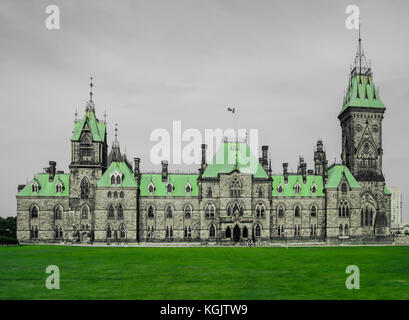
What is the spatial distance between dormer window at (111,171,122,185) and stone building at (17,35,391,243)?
0.56 feet

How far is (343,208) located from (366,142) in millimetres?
14053

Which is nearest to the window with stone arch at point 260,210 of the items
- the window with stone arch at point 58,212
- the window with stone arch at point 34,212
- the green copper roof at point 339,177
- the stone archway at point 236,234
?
the stone archway at point 236,234

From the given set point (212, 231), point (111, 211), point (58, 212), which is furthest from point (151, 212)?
point (58, 212)

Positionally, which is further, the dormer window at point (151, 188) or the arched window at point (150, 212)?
the dormer window at point (151, 188)

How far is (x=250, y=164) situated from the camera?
69.0 m

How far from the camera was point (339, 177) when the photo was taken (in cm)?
7044

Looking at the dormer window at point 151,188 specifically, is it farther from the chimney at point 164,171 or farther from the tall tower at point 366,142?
the tall tower at point 366,142

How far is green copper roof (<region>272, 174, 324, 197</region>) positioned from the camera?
71.0 m

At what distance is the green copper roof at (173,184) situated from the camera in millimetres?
69812

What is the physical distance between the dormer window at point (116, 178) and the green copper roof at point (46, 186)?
9.35m

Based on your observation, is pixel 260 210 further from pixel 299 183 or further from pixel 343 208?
pixel 343 208

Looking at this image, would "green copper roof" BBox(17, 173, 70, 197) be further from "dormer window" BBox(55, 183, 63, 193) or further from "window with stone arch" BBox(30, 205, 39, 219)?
"window with stone arch" BBox(30, 205, 39, 219)
